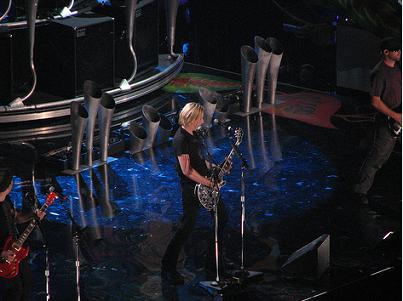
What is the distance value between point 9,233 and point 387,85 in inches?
149

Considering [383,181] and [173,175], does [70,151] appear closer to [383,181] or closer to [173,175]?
[173,175]

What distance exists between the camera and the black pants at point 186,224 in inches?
285

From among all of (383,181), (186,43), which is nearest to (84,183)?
(383,181)

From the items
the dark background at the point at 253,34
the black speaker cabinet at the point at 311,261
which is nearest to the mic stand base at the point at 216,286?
the black speaker cabinet at the point at 311,261

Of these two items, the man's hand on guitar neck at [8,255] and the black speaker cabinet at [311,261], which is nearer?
the man's hand on guitar neck at [8,255]

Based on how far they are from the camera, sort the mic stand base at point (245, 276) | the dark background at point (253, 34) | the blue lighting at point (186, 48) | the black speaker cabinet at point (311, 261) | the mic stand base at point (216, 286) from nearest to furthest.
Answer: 1. the mic stand base at point (216, 286)
2. the mic stand base at point (245, 276)
3. the black speaker cabinet at point (311, 261)
4. the dark background at point (253, 34)
5. the blue lighting at point (186, 48)

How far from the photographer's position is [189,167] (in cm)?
717

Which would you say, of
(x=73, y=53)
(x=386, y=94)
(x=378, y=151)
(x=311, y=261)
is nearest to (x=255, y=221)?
(x=311, y=261)

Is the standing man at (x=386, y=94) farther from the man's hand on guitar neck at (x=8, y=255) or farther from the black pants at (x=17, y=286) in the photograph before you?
the man's hand on guitar neck at (x=8, y=255)

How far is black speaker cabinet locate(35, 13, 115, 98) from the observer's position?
11.1 m

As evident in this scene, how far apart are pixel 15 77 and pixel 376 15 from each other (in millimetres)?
7940

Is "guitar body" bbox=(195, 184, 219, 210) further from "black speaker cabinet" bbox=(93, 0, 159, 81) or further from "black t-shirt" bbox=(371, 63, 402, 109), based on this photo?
"black speaker cabinet" bbox=(93, 0, 159, 81)

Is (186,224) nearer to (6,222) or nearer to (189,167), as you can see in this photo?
(189,167)

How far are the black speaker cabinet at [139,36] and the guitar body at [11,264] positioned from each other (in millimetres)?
6038
